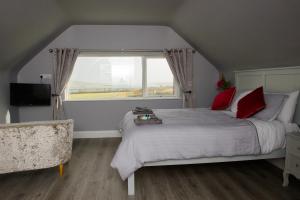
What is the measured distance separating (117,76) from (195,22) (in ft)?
6.87

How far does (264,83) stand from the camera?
3.31m

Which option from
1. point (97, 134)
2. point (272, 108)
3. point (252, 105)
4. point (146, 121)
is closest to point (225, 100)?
point (252, 105)

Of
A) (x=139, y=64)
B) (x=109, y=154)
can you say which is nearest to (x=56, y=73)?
(x=139, y=64)

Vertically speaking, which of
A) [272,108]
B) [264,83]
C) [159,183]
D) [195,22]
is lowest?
[159,183]

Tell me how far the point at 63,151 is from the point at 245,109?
255cm

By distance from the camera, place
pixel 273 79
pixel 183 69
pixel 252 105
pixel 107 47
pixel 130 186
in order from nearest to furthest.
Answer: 1. pixel 130 186
2. pixel 252 105
3. pixel 273 79
4. pixel 107 47
5. pixel 183 69

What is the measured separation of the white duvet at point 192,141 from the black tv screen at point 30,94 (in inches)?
100

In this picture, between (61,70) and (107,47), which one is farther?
(107,47)

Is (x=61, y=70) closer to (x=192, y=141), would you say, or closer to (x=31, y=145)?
(x=31, y=145)

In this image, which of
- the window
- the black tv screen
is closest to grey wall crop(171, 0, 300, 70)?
the window

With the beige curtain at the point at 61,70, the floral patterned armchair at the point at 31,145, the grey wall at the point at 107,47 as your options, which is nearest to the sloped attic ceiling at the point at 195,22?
the grey wall at the point at 107,47

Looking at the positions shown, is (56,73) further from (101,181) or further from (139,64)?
(101,181)

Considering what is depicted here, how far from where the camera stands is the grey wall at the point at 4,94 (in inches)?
142

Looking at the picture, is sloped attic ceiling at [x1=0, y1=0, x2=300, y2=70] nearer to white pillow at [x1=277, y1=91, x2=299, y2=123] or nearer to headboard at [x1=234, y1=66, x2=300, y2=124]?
headboard at [x1=234, y1=66, x2=300, y2=124]
